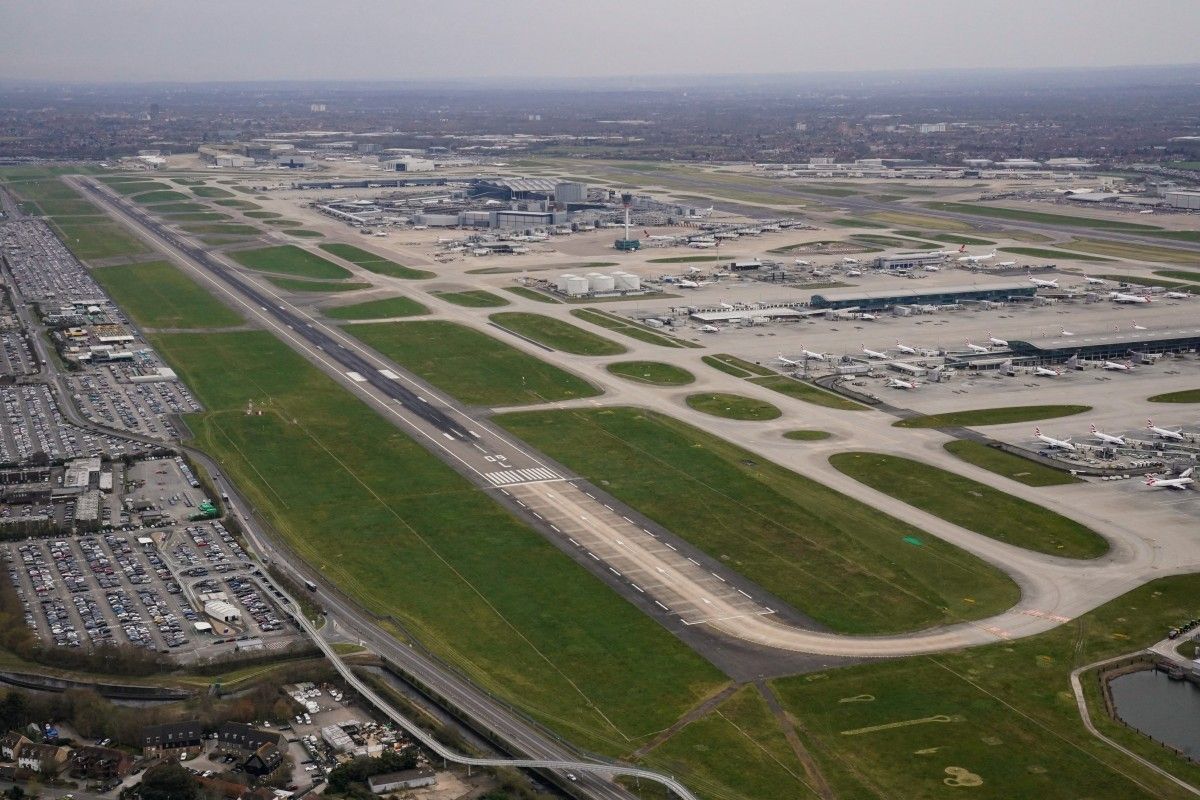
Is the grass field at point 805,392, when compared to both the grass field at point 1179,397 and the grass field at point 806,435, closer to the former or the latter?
the grass field at point 806,435

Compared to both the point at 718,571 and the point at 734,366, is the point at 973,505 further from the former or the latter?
the point at 734,366

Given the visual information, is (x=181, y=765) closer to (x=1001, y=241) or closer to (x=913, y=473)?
(x=913, y=473)

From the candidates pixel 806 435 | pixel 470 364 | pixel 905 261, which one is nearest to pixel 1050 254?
pixel 905 261

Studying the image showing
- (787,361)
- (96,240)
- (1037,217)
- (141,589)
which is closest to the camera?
(141,589)

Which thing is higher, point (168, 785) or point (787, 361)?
point (787, 361)

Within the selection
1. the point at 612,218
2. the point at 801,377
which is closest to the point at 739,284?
the point at 801,377

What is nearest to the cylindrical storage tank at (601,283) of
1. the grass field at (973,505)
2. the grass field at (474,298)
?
the grass field at (474,298)
